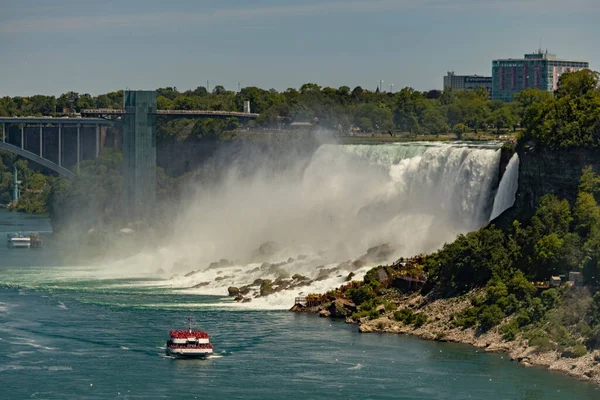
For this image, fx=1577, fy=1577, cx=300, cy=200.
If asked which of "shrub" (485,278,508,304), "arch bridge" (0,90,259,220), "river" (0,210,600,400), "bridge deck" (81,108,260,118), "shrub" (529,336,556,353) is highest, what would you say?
"bridge deck" (81,108,260,118)

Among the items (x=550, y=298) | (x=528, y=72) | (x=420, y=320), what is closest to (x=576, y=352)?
(x=550, y=298)

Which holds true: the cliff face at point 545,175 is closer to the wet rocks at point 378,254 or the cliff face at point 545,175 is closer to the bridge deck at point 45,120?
the wet rocks at point 378,254

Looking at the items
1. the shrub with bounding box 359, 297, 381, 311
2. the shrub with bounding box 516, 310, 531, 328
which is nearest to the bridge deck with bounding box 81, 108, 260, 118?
the shrub with bounding box 359, 297, 381, 311

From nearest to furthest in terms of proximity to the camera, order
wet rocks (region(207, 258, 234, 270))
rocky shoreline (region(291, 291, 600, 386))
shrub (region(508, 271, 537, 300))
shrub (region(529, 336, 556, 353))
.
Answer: rocky shoreline (region(291, 291, 600, 386)) < shrub (region(529, 336, 556, 353)) < shrub (region(508, 271, 537, 300)) < wet rocks (region(207, 258, 234, 270))

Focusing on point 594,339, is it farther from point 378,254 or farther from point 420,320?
point 378,254

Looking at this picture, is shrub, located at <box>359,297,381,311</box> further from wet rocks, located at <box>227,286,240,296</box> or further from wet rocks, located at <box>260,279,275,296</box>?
wet rocks, located at <box>227,286,240,296</box>

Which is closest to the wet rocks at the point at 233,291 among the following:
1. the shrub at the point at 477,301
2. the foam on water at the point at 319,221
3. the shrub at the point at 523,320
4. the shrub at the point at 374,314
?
the foam on water at the point at 319,221
